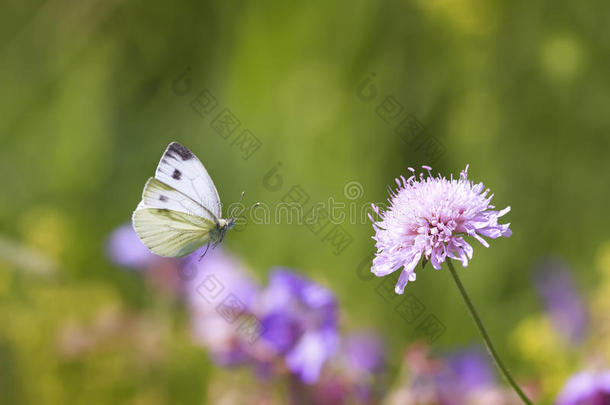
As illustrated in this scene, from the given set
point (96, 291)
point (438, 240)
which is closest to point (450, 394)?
point (438, 240)

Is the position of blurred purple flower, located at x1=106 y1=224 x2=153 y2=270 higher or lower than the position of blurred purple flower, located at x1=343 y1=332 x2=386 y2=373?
lower

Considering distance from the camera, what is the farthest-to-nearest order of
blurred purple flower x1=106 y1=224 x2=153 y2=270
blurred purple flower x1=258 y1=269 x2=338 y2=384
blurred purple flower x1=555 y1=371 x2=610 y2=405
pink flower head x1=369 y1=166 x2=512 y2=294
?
blurred purple flower x1=106 y1=224 x2=153 y2=270
blurred purple flower x1=258 y1=269 x2=338 y2=384
blurred purple flower x1=555 y1=371 x2=610 y2=405
pink flower head x1=369 y1=166 x2=512 y2=294

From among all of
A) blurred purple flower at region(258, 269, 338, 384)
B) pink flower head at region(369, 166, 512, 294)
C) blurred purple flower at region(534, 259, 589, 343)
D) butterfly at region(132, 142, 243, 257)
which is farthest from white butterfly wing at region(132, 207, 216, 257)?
blurred purple flower at region(534, 259, 589, 343)

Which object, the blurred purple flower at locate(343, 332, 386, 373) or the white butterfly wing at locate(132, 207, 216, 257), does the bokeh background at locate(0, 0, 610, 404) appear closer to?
the blurred purple flower at locate(343, 332, 386, 373)

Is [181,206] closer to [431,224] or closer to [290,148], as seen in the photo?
[431,224]

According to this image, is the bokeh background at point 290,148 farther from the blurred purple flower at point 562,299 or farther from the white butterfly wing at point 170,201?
the white butterfly wing at point 170,201

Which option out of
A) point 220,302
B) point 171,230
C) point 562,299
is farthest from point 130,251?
point 562,299
